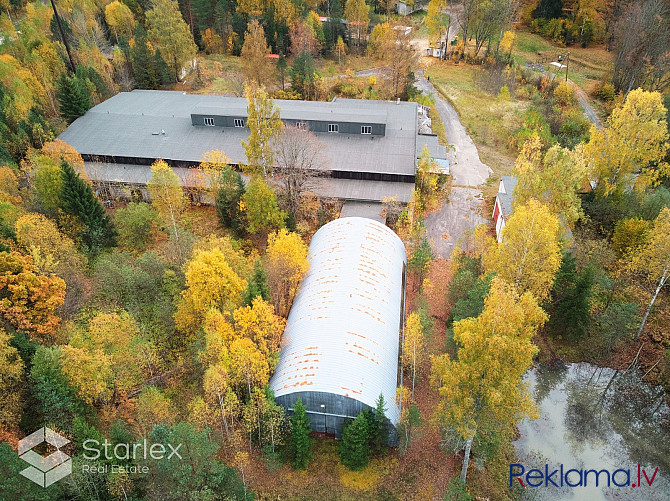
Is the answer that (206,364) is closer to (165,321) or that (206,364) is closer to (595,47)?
(165,321)

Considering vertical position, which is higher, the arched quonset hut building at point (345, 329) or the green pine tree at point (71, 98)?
the green pine tree at point (71, 98)

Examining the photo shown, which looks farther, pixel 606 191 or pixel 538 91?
pixel 538 91

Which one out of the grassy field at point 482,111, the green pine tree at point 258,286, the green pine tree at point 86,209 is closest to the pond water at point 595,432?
the green pine tree at point 258,286

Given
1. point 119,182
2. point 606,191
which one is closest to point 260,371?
point 119,182

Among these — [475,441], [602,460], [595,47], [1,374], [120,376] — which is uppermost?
[595,47]

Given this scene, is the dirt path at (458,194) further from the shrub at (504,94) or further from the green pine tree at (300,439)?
the green pine tree at (300,439)

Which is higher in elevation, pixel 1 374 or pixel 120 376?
pixel 1 374
